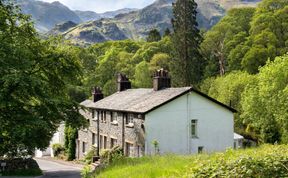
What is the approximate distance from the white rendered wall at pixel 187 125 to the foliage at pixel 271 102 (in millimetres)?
6755

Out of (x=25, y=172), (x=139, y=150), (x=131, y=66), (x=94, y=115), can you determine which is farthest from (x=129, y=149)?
(x=131, y=66)

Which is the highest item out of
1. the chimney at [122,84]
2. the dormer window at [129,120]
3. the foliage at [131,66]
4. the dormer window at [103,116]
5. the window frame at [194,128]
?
the foliage at [131,66]

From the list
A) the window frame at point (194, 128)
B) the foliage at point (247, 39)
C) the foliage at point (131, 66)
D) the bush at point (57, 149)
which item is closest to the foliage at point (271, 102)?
the window frame at point (194, 128)

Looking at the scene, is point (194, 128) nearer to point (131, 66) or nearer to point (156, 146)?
point (156, 146)

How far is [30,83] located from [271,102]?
29.5 metres

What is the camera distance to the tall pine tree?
223 ft

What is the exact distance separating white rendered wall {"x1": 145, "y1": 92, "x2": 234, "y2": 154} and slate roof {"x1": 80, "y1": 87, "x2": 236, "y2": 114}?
546 mm

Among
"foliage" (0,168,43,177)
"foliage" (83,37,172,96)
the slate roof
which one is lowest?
"foliage" (0,168,43,177)

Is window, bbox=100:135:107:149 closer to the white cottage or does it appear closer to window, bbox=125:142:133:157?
the white cottage

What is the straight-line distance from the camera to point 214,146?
37250mm

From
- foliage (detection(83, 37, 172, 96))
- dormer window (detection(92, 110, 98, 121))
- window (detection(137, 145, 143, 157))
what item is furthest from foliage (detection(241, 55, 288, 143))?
foliage (detection(83, 37, 172, 96))

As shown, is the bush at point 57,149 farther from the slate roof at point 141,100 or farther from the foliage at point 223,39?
the foliage at point 223,39

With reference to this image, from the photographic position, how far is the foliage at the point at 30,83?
18.9 metres

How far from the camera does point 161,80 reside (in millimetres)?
40188
